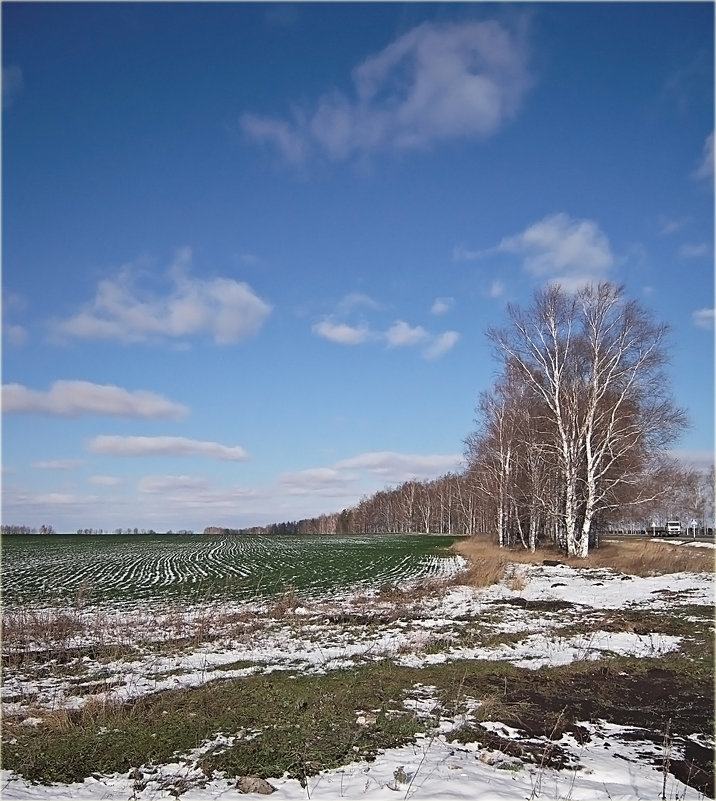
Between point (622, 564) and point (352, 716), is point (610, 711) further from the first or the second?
point (622, 564)

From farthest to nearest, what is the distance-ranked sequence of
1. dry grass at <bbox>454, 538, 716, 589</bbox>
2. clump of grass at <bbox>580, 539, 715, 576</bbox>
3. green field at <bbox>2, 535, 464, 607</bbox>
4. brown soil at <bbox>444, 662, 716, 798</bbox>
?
1. clump of grass at <bbox>580, 539, 715, 576</bbox>
2. dry grass at <bbox>454, 538, 716, 589</bbox>
3. green field at <bbox>2, 535, 464, 607</bbox>
4. brown soil at <bbox>444, 662, 716, 798</bbox>

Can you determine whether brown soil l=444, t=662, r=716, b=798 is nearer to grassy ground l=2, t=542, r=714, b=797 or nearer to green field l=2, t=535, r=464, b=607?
grassy ground l=2, t=542, r=714, b=797

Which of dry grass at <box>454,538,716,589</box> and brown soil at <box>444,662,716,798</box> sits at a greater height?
brown soil at <box>444,662,716,798</box>

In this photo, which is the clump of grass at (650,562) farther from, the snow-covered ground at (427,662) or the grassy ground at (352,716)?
the grassy ground at (352,716)

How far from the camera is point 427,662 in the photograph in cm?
1050

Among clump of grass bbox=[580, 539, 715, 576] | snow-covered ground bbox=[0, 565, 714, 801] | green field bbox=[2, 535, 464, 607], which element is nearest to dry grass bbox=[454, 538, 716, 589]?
clump of grass bbox=[580, 539, 715, 576]

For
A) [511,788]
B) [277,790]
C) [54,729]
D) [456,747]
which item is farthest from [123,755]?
[511,788]

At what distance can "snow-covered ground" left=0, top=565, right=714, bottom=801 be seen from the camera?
18.5 ft

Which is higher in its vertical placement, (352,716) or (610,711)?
(352,716)

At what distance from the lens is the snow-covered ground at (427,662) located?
5652 mm

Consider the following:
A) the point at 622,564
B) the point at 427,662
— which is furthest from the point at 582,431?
the point at 427,662

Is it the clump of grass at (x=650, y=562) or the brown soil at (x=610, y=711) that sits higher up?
the brown soil at (x=610, y=711)

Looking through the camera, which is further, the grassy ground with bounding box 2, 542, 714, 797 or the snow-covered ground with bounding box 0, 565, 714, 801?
the grassy ground with bounding box 2, 542, 714, 797

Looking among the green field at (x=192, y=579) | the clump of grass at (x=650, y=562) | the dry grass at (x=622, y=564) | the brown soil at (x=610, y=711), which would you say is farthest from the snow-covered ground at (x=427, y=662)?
the green field at (x=192, y=579)
